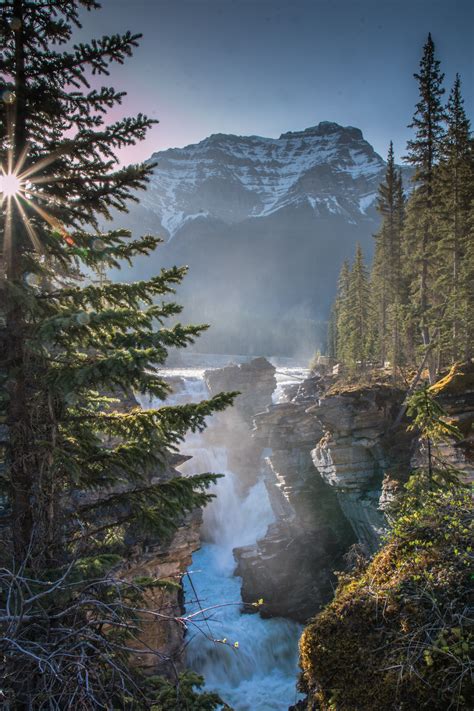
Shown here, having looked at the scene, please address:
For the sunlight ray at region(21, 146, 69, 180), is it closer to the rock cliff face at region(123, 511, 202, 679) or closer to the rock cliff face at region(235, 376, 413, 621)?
the rock cliff face at region(123, 511, 202, 679)

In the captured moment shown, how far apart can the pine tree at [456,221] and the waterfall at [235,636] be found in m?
16.8

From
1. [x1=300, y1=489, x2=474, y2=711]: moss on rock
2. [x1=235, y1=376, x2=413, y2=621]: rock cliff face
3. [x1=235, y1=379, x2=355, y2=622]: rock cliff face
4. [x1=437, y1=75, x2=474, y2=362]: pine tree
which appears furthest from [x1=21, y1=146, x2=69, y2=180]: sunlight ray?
[x1=235, y1=379, x2=355, y2=622]: rock cliff face

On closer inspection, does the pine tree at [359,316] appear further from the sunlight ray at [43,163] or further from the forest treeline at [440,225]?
the sunlight ray at [43,163]

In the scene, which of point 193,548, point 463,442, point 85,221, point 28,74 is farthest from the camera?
point 463,442

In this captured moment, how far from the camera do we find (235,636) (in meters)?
19.6

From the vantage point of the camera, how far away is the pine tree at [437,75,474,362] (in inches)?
822

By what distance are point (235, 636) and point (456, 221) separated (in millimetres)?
26031

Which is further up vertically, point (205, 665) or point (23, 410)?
point (23, 410)

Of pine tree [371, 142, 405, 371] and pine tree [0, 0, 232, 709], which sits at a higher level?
pine tree [371, 142, 405, 371]

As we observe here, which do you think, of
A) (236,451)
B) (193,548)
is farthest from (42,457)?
(236,451)

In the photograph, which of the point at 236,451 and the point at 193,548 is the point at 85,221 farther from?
the point at 236,451

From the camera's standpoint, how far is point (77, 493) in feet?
35.9

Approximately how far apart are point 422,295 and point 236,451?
26536mm

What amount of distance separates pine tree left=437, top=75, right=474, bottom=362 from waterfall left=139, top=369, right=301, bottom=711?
16795mm
